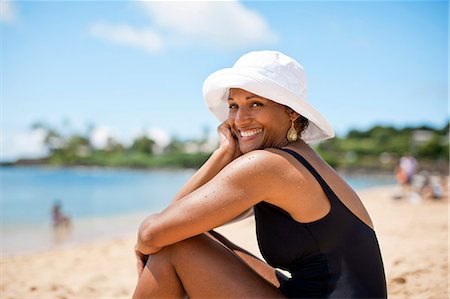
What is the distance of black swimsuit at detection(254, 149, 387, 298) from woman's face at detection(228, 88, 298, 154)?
23 centimetres

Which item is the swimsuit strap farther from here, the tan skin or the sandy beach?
the sandy beach

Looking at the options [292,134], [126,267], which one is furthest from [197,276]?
[126,267]

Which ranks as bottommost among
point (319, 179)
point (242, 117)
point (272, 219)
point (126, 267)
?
point (126, 267)

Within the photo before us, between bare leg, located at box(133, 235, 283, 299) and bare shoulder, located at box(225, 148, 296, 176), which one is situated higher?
bare shoulder, located at box(225, 148, 296, 176)

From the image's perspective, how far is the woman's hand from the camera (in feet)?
6.95

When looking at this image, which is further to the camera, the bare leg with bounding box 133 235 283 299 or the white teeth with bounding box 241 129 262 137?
the white teeth with bounding box 241 129 262 137

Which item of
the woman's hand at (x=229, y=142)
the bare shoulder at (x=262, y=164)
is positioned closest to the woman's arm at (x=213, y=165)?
the woman's hand at (x=229, y=142)

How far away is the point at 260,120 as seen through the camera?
1.98m

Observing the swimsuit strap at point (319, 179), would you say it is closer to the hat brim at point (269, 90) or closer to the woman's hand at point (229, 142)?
the hat brim at point (269, 90)

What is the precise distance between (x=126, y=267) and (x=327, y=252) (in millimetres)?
3881

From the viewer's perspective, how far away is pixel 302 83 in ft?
6.32

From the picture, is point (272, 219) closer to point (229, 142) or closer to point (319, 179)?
point (319, 179)

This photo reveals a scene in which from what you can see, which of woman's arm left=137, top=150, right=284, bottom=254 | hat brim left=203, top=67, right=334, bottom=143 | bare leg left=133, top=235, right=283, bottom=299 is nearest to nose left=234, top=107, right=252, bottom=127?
hat brim left=203, top=67, right=334, bottom=143

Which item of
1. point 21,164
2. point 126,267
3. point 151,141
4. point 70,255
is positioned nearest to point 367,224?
point 126,267
